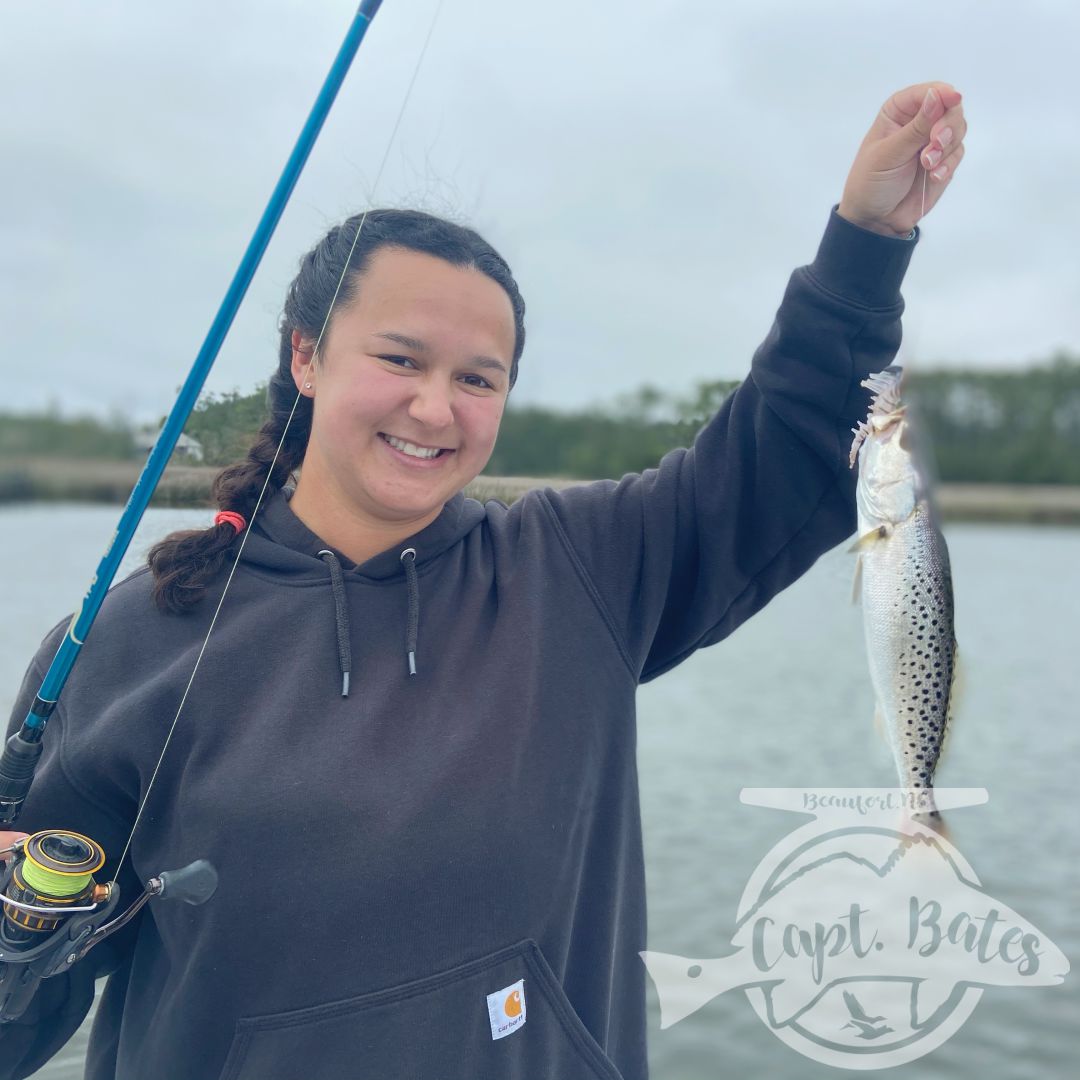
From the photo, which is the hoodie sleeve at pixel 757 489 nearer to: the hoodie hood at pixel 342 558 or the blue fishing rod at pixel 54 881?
the hoodie hood at pixel 342 558

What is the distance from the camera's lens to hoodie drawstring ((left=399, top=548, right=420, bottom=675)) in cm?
182

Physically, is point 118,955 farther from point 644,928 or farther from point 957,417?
point 957,417

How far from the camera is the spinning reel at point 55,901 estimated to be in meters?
1.64

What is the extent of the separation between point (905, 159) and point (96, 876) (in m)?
1.77

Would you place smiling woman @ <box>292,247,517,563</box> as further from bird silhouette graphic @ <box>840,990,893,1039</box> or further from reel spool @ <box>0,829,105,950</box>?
bird silhouette graphic @ <box>840,990,893,1039</box>

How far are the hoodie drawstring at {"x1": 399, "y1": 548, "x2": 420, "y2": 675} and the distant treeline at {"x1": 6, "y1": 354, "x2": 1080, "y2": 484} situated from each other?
1.79 feet

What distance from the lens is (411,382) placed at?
183cm

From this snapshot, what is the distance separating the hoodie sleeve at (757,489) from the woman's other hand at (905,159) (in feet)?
0.12

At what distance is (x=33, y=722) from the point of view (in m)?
1.77

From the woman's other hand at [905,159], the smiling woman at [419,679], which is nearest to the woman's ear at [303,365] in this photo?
the smiling woman at [419,679]

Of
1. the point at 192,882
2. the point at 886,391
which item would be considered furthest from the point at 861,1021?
the point at 192,882

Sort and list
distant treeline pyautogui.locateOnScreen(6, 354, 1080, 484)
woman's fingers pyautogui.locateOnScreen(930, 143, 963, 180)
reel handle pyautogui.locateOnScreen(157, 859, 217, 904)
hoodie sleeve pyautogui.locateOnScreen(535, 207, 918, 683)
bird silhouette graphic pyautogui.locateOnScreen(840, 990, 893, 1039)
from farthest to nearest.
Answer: bird silhouette graphic pyautogui.locateOnScreen(840, 990, 893, 1039)
distant treeline pyautogui.locateOnScreen(6, 354, 1080, 484)
hoodie sleeve pyautogui.locateOnScreen(535, 207, 918, 683)
woman's fingers pyautogui.locateOnScreen(930, 143, 963, 180)
reel handle pyautogui.locateOnScreen(157, 859, 217, 904)

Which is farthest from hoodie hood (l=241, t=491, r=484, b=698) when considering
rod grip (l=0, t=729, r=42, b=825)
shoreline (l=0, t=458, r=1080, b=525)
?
rod grip (l=0, t=729, r=42, b=825)

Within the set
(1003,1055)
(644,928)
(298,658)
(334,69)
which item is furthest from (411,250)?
(1003,1055)
